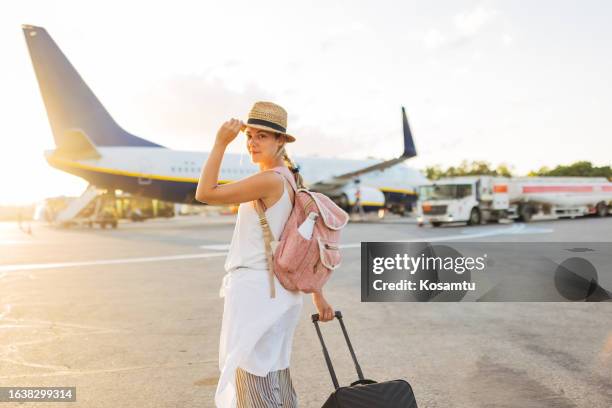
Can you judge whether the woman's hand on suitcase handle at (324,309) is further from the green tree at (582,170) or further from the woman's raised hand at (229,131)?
the green tree at (582,170)

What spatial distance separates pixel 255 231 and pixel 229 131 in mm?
483

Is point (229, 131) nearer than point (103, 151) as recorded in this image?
Yes

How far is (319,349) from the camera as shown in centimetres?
516

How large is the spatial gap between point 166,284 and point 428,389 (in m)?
6.33

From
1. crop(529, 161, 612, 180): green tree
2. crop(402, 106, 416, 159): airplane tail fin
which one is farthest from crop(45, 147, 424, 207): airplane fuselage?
crop(529, 161, 612, 180): green tree

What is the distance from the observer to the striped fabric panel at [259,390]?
100 inches

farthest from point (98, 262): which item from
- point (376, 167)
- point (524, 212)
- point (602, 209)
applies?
point (602, 209)

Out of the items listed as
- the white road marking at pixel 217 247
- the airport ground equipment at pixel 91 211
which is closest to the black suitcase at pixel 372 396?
the white road marking at pixel 217 247

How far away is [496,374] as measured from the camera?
432 centimetres

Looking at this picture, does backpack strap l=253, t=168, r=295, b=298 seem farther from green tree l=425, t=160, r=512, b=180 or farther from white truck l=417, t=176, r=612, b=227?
green tree l=425, t=160, r=512, b=180

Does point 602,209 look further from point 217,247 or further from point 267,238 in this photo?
point 267,238

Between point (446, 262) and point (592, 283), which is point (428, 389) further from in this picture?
point (446, 262)

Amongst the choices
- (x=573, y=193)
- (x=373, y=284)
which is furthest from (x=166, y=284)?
(x=573, y=193)

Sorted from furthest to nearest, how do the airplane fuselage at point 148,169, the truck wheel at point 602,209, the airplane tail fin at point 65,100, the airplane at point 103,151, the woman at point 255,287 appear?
1. the truck wheel at point 602,209
2. the airplane fuselage at point 148,169
3. the airplane at point 103,151
4. the airplane tail fin at point 65,100
5. the woman at point 255,287
